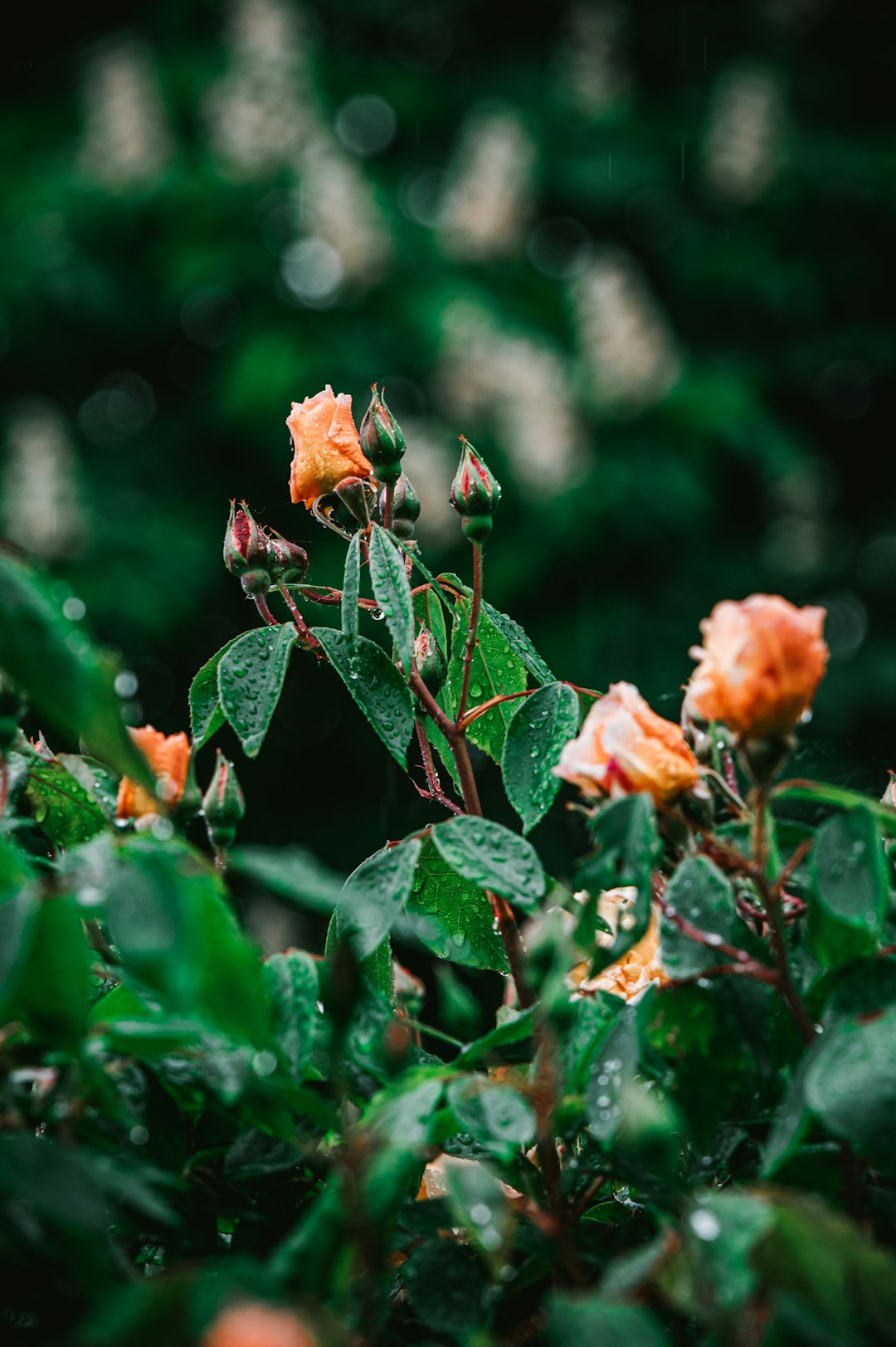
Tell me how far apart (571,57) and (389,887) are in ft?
13.1

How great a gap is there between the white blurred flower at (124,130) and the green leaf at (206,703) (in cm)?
312

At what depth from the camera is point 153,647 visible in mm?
2936

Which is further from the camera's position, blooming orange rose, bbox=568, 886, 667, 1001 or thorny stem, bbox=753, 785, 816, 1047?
blooming orange rose, bbox=568, 886, 667, 1001

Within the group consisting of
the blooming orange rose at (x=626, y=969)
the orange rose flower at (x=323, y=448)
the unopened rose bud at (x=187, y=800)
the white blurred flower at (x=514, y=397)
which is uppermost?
the white blurred flower at (x=514, y=397)

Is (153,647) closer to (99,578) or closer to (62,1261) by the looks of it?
(99,578)

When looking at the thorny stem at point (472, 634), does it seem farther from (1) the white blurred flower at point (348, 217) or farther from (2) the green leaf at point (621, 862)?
(1) the white blurred flower at point (348, 217)

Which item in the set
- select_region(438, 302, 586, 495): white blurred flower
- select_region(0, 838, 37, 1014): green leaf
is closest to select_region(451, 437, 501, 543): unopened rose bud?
select_region(0, 838, 37, 1014): green leaf

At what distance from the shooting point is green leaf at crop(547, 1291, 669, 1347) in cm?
20

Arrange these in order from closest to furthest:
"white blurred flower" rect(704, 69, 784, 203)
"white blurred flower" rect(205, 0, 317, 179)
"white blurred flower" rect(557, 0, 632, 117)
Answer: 1. "white blurred flower" rect(205, 0, 317, 179)
2. "white blurred flower" rect(704, 69, 784, 203)
3. "white blurred flower" rect(557, 0, 632, 117)

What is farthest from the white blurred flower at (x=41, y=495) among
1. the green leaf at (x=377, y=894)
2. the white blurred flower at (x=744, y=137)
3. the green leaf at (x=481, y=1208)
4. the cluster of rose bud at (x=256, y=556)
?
the green leaf at (x=481, y=1208)

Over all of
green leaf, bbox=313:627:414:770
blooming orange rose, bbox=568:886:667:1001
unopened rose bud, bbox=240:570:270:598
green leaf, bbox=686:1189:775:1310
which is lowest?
blooming orange rose, bbox=568:886:667:1001

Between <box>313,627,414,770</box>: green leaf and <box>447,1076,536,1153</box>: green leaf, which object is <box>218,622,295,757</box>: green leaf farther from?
<box>447,1076,536,1153</box>: green leaf

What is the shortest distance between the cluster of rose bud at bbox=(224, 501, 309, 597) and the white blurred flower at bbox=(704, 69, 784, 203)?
11.4 feet

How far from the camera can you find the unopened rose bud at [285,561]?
1.38 feet
